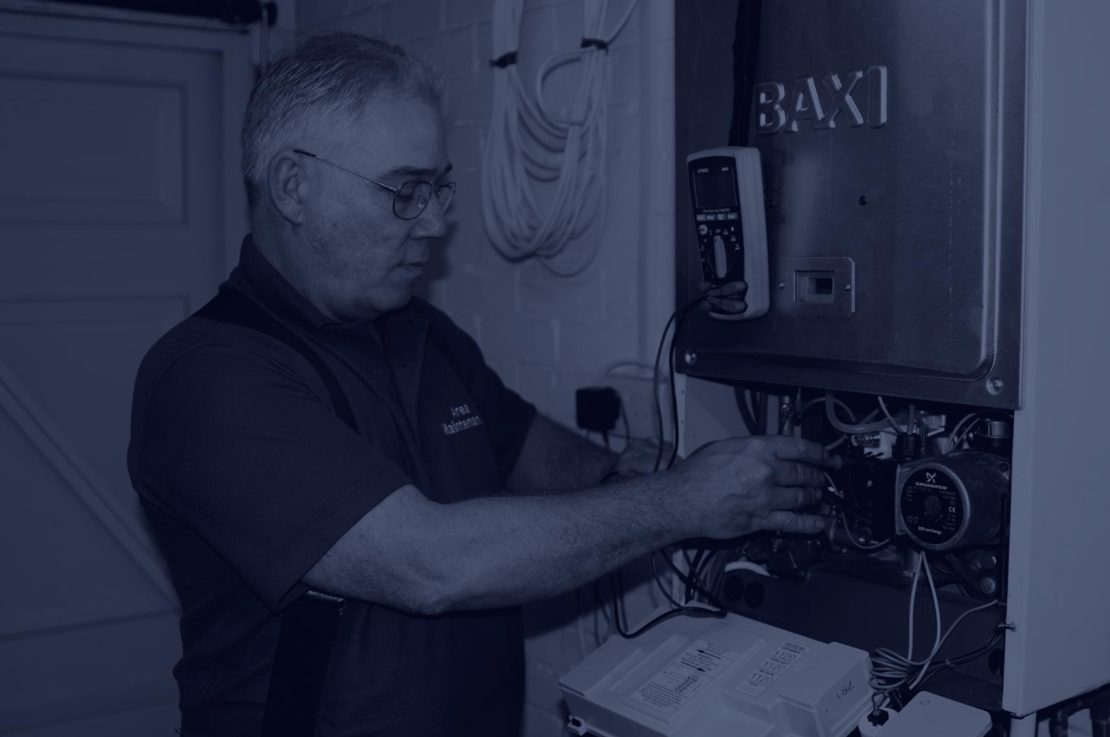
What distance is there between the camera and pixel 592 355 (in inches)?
82.1

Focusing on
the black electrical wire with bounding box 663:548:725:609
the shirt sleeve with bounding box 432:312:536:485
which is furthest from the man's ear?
the black electrical wire with bounding box 663:548:725:609

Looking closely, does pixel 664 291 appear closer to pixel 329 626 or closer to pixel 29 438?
pixel 329 626

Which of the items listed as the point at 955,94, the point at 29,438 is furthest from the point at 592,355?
the point at 29,438

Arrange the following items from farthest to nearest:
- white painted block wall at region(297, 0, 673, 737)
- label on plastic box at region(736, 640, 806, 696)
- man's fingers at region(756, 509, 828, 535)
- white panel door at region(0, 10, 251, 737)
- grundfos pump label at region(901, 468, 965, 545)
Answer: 1. white panel door at region(0, 10, 251, 737)
2. white painted block wall at region(297, 0, 673, 737)
3. man's fingers at region(756, 509, 828, 535)
4. label on plastic box at region(736, 640, 806, 696)
5. grundfos pump label at region(901, 468, 965, 545)

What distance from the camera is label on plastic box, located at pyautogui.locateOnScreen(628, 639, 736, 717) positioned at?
126cm

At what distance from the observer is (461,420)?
1.73 m

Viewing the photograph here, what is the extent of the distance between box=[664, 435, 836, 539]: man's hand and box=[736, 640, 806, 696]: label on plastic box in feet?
0.49

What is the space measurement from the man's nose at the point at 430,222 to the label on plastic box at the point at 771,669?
766 mm

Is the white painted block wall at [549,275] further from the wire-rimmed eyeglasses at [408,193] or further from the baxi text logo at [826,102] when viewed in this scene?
the baxi text logo at [826,102]

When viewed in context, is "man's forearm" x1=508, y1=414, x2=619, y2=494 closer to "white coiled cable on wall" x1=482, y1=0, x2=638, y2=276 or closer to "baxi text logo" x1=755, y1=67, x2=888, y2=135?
"white coiled cable on wall" x1=482, y1=0, x2=638, y2=276

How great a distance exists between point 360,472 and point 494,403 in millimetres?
630

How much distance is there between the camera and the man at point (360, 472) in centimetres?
129

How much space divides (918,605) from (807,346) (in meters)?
0.32

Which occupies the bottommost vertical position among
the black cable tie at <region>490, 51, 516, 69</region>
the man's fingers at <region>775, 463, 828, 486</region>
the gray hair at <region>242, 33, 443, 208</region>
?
the man's fingers at <region>775, 463, 828, 486</region>
